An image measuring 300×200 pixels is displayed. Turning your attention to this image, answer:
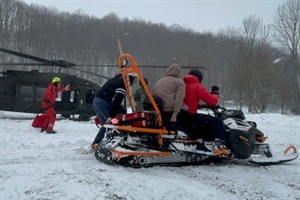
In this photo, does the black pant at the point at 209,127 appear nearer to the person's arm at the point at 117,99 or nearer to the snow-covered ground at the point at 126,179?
the snow-covered ground at the point at 126,179

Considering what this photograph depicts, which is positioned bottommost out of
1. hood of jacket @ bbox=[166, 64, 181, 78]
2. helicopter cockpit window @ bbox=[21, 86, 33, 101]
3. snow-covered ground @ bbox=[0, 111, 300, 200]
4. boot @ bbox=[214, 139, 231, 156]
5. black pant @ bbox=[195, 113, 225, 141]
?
snow-covered ground @ bbox=[0, 111, 300, 200]

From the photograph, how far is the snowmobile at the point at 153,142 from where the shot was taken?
564cm

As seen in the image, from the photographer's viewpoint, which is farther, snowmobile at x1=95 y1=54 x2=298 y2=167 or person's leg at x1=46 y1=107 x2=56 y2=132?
person's leg at x1=46 y1=107 x2=56 y2=132

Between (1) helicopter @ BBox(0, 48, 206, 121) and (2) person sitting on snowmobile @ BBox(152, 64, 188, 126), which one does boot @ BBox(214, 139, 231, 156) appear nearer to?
(2) person sitting on snowmobile @ BBox(152, 64, 188, 126)

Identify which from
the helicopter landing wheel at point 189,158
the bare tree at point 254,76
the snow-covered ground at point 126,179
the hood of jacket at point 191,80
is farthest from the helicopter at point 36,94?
the bare tree at point 254,76

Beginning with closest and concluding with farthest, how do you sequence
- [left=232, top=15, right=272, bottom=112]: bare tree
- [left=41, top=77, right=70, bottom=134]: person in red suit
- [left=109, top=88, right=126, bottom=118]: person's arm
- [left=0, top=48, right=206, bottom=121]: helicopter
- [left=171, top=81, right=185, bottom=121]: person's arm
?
1. [left=171, top=81, right=185, bottom=121]: person's arm
2. [left=109, top=88, right=126, bottom=118]: person's arm
3. [left=41, top=77, right=70, bottom=134]: person in red suit
4. [left=0, top=48, right=206, bottom=121]: helicopter
5. [left=232, top=15, right=272, bottom=112]: bare tree

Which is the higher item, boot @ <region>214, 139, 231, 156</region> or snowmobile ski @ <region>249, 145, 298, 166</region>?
boot @ <region>214, 139, 231, 156</region>

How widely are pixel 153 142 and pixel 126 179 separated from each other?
1.35 metres

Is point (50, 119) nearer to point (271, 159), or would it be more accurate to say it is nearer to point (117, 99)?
point (117, 99)

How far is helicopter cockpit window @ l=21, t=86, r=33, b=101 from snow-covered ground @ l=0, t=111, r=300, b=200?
11.5m

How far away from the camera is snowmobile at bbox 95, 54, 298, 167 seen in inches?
222

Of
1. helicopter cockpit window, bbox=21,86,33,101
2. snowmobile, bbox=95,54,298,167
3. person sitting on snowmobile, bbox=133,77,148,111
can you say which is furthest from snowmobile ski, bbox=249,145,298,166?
helicopter cockpit window, bbox=21,86,33,101

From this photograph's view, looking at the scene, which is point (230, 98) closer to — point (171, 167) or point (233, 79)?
point (233, 79)

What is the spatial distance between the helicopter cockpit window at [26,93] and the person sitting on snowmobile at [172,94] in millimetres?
13298
